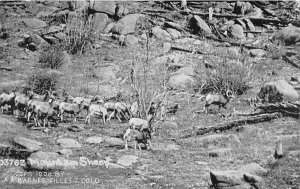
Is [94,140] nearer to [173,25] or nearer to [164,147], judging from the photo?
[164,147]

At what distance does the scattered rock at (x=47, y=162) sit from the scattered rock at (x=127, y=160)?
1088 mm

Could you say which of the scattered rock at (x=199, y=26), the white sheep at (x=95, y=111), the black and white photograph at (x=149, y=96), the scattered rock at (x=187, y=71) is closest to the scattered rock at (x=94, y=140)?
the black and white photograph at (x=149, y=96)

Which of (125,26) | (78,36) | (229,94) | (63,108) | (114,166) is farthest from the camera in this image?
(125,26)

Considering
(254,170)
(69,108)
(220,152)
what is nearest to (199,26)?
(69,108)

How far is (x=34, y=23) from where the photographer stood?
2788cm

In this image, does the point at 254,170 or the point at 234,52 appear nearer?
the point at 254,170

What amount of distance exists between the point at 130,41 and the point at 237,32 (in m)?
6.67

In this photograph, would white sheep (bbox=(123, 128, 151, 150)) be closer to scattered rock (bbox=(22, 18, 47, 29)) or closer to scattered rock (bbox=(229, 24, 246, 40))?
scattered rock (bbox=(229, 24, 246, 40))

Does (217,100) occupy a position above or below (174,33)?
below

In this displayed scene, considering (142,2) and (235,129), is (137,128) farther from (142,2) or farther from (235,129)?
(142,2)

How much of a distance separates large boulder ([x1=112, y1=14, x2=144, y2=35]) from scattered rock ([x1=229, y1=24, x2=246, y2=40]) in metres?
5.65

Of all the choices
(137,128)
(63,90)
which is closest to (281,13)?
(63,90)

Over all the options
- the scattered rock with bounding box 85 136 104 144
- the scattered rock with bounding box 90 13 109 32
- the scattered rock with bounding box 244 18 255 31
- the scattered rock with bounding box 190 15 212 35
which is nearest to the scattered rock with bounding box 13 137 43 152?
the scattered rock with bounding box 85 136 104 144

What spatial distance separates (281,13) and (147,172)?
23.9 metres
